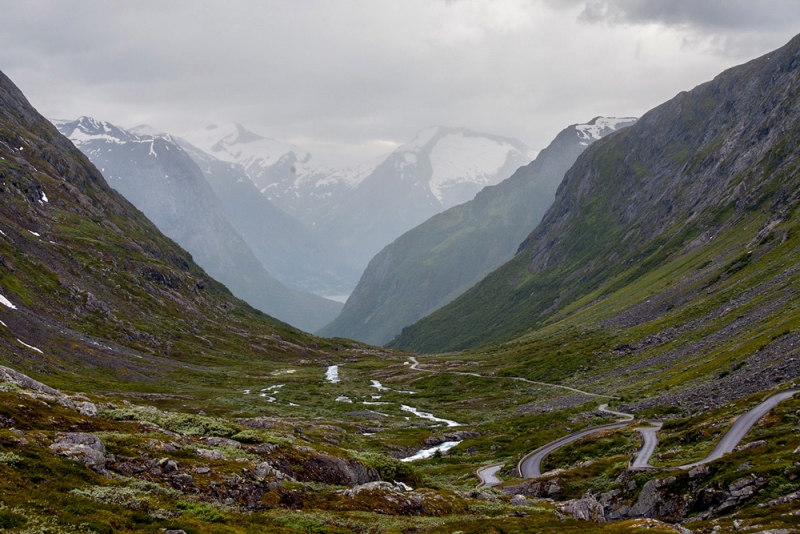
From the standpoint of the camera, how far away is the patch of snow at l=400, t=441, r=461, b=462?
80.3m

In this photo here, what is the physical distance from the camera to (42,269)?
475 feet

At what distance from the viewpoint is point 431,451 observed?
85062mm

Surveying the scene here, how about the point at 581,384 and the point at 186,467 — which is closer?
the point at 186,467

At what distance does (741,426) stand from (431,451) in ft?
154

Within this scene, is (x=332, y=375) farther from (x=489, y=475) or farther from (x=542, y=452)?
(x=489, y=475)

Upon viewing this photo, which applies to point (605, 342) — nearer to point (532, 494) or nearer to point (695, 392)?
point (695, 392)

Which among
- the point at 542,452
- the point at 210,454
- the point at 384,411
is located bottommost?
the point at 384,411

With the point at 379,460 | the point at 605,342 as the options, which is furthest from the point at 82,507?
the point at 605,342

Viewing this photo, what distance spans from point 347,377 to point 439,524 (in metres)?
149

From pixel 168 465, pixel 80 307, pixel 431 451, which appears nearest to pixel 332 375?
pixel 80 307

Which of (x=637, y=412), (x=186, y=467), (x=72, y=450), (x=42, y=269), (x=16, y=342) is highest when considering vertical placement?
(x=42, y=269)

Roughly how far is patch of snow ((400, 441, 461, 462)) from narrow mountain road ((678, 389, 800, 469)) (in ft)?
141

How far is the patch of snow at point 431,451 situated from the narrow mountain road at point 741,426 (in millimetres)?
43122

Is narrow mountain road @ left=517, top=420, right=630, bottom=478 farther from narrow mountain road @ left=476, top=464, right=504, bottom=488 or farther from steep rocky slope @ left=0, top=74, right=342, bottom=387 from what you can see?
steep rocky slope @ left=0, top=74, right=342, bottom=387
